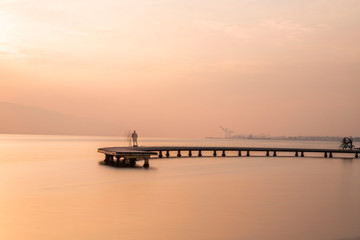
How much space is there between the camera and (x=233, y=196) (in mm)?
24656

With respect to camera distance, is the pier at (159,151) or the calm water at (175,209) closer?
the calm water at (175,209)

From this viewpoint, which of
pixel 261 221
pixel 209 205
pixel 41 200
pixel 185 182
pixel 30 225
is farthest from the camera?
pixel 185 182

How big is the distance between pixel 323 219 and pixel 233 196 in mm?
7315

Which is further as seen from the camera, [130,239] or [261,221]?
[261,221]

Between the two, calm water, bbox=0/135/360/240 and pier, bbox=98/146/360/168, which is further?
pier, bbox=98/146/360/168

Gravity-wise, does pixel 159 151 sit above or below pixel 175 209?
above

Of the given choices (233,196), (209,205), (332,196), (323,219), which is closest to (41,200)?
(209,205)

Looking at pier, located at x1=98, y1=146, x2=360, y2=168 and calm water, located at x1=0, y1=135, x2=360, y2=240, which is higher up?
pier, located at x1=98, y1=146, x2=360, y2=168

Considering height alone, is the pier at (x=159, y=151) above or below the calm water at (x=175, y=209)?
above

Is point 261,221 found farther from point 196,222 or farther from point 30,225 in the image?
point 30,225

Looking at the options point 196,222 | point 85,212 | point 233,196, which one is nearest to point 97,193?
point 85,212

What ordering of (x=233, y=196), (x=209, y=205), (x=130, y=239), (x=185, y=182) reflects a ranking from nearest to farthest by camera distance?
(x=130, y=239) < (x=209, y=205) < (x=233, y=196) < (x=185, y=182)

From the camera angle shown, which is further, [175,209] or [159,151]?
[159,151]

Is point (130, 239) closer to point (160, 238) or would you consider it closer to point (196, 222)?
point (160, 238)
